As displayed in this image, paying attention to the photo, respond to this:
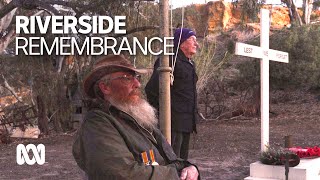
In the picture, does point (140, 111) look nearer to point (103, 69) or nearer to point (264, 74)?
point (103, 69)

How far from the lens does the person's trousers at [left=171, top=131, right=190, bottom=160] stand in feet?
14.2

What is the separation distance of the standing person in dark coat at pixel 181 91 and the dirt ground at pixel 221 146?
148cm

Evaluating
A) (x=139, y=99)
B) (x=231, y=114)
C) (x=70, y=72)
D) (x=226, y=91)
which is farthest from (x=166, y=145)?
(x=226, y=91)

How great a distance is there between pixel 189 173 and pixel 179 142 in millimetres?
1878

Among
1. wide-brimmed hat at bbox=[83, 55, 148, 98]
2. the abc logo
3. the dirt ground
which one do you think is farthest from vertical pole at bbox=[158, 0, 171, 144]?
the abc logo

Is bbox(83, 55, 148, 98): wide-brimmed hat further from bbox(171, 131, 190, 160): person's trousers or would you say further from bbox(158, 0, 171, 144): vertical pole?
bbox(171, 131, 190, 160): person's trousers

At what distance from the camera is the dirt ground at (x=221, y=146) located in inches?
245

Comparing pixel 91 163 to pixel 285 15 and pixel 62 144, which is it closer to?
pixel 62 144

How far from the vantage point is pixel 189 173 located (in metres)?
2.47

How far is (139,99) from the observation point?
246 cm

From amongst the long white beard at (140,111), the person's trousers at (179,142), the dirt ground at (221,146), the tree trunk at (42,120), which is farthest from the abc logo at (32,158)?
→ the long white beard at (140,111)

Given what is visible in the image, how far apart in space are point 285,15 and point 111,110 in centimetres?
4246

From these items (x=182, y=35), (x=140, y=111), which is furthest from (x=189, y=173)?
(x=182, y=35)

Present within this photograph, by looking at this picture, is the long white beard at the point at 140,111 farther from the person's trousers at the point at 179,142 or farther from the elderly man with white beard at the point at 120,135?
the person's trousers at the point at 179,142
